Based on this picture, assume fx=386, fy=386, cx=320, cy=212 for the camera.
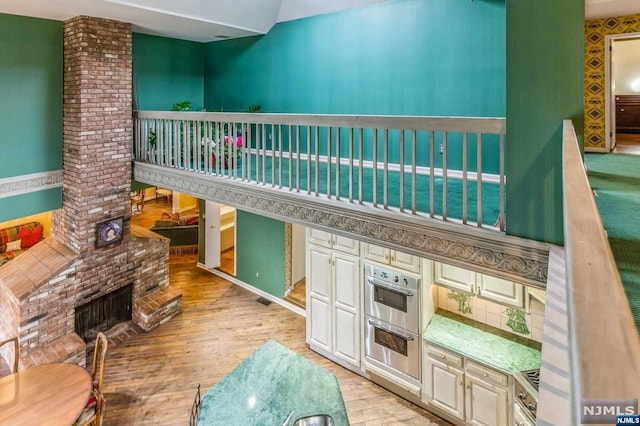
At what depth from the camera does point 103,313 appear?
619 centimetres

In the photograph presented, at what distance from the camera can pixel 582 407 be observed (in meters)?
0.34

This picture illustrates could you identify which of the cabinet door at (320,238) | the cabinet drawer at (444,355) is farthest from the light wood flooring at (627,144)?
the cabinet door at (320,238)

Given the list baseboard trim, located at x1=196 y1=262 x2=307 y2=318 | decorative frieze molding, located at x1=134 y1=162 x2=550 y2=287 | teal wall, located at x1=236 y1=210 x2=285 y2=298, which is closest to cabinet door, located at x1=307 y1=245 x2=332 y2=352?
baseboard trim, located at x1=196 y1=262 x2=307 y2=318

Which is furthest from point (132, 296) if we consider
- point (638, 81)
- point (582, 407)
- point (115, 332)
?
point (638, 81)

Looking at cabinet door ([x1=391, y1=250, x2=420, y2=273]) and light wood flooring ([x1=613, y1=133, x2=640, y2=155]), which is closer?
cabinet door ([x1=391, y1=250, x2=420, y2=273])

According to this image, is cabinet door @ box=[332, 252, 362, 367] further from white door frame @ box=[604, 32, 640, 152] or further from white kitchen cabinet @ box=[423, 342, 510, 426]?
white door frame @ box=[604, 32, 640, 152]

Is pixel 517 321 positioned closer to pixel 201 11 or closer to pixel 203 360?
pixel 203 360

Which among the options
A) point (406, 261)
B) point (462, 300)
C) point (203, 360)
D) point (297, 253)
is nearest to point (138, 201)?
point (297, 253)

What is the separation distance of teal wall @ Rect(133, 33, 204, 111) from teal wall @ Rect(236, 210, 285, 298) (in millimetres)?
2526

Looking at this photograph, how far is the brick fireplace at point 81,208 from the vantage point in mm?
5340

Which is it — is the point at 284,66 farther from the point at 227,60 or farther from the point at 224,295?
the point at 224,295

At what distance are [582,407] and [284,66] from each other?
673 cm

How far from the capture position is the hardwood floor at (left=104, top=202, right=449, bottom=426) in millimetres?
4758

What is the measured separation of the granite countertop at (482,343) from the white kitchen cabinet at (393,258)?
0.82m
